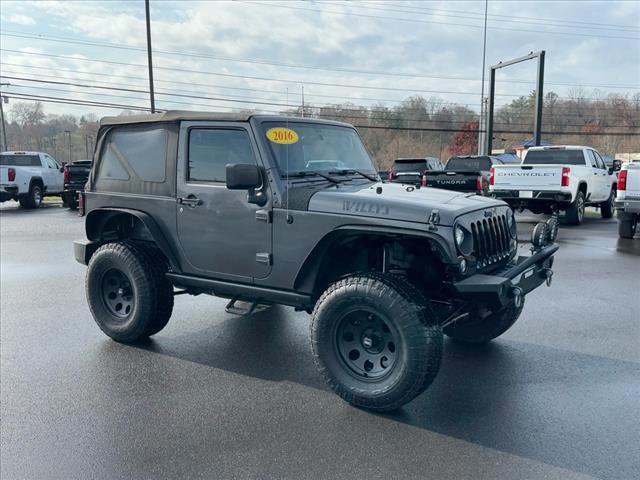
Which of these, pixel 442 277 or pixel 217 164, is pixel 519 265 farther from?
pixel 217 164

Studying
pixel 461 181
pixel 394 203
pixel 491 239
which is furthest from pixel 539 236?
pixel 461 181

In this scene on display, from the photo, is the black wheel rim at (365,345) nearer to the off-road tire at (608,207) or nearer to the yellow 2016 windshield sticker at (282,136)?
the yellow 2016 windshield sticker at (282,136)

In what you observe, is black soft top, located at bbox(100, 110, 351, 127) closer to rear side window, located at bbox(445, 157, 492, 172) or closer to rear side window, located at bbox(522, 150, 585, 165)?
rear side window, located at bbox(522, 150, 585, 165)

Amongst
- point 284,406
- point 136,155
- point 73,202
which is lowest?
point 284,406

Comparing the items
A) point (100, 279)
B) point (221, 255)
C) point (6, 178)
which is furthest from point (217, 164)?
point (6, 178)

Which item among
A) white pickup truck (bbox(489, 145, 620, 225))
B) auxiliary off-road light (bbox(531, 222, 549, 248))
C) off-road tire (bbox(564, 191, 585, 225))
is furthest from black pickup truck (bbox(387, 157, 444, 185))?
auxiliary off-road light (bbox(531, 222, 549, 248))

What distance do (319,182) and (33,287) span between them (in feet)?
16.6

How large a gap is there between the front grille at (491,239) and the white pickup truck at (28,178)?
58.9ft

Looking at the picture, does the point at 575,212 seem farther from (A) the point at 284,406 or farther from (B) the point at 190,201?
(A) the point at 284,406

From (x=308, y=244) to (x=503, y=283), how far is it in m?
1.36

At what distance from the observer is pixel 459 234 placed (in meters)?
3.62

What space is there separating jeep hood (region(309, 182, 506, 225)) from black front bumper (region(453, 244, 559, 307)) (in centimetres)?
43

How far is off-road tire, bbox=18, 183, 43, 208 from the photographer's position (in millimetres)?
19078

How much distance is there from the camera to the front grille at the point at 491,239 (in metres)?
3.85
